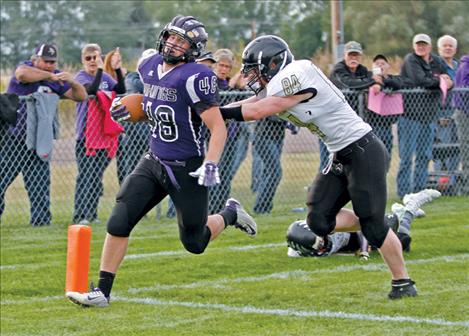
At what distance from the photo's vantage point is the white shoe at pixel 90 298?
7754mm

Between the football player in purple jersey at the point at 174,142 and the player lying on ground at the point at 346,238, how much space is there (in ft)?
5.10

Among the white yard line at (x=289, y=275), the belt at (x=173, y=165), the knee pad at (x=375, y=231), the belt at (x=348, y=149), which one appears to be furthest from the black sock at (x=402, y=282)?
the belt at (x=173, y=165)

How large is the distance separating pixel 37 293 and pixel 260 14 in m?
49.0

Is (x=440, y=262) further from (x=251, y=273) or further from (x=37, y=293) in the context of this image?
(x=37, y=293)

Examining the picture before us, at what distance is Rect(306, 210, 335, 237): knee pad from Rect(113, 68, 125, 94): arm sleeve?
4481 millimetres

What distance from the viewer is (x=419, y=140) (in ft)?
45.4

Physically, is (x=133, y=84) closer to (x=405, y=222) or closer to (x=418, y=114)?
(x=418, y=114)

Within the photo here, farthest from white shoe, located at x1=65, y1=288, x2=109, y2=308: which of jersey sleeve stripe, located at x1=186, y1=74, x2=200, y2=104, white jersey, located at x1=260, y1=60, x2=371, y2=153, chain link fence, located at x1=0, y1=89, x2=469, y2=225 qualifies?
chain link fence, located at x1=0, y1=89, x2=469, y2=225

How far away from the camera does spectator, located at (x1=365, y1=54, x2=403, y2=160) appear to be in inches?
513

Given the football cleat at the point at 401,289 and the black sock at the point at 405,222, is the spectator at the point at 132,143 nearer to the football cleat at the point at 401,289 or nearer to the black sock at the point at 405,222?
the black sock at the point at 405,222

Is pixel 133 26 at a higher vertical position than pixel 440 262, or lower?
lower

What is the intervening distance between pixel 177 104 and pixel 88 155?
462 centimetres

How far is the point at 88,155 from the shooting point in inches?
474

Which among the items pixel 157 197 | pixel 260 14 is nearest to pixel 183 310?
pixel 157 197
